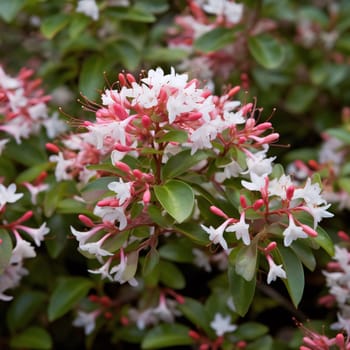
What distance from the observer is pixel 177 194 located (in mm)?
1316

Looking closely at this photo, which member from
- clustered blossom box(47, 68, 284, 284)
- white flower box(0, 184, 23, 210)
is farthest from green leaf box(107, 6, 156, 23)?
white flower box(0, 184, 23, 210)

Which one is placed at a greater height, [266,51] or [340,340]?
[266,51]

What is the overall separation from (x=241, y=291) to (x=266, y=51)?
3.25 feet

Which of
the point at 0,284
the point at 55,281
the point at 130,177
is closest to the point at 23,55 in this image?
the point at 55,281

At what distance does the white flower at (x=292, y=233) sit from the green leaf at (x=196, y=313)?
0.53 m

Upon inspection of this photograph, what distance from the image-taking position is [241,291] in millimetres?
1402

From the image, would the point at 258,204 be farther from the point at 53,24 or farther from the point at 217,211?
the point at 53,24

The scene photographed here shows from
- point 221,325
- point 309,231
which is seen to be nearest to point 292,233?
point 309,231

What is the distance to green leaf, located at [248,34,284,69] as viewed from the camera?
206 cm

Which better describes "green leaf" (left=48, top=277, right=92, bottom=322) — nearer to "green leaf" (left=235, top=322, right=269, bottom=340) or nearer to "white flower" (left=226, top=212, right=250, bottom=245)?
"green leaf" (left=235, top=322, right=269, bottom=340)

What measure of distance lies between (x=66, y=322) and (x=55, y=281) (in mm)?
190

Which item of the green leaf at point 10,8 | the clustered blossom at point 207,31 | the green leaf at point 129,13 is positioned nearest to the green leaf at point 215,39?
the clustered blossom at point 207,31

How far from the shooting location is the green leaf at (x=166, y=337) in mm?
1689

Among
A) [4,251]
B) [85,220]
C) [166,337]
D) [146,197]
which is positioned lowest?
[166,337]
